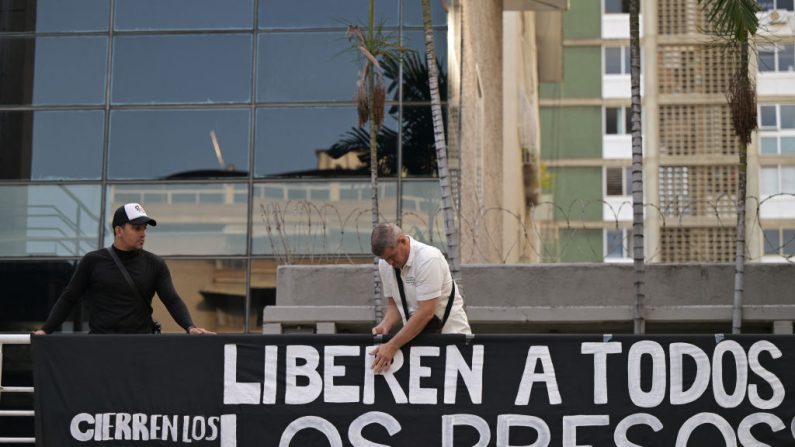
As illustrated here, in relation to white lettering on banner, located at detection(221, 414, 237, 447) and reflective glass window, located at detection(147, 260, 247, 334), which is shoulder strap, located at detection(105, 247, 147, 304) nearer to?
white lettering on banner, located at detection(221, 414, 237, 447)

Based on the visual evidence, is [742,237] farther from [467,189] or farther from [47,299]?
[47,299]

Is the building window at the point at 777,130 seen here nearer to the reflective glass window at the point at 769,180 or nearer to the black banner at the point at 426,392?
the reflective glass window at the point at 769,180

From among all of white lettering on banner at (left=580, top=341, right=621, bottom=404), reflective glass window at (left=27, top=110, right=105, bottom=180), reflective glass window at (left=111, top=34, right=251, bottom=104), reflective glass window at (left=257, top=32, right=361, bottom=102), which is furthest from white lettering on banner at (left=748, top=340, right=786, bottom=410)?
reflective glass window at (left=27, top=110, right=105, bottom=180)

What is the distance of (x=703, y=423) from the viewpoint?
8.62m

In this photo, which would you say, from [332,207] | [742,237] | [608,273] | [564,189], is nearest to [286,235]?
[332,207]

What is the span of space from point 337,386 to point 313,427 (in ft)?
1.09

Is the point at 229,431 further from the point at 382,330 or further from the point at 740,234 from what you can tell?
the point at 740,234

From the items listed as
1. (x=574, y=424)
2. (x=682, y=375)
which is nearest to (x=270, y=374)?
(x=574, y=424)

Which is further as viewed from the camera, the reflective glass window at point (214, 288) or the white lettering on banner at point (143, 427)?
the reflective glass window at point (214, 288)

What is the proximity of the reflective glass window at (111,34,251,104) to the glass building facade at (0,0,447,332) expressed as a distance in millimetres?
21

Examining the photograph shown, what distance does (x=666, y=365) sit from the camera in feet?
28.4

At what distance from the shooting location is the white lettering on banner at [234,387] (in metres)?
8.90

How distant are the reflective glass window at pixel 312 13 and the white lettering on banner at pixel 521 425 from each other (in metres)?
10.5

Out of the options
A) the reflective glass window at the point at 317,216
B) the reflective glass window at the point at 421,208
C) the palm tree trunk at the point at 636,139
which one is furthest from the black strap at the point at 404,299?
the reflective glass window at the point at 317,216
